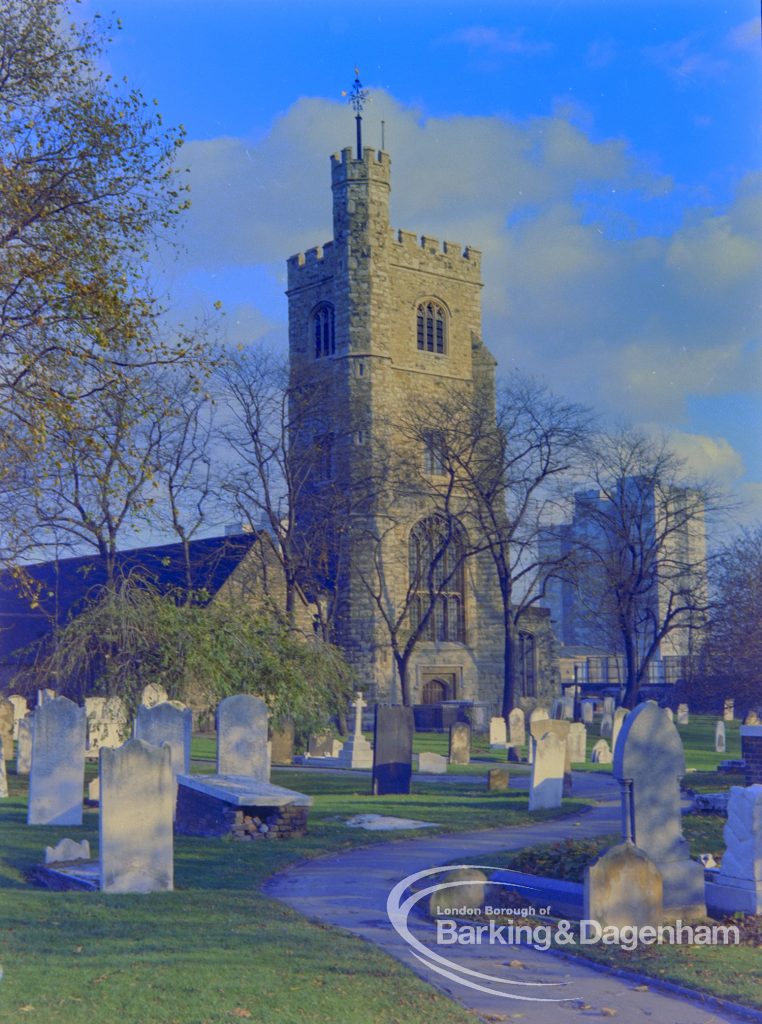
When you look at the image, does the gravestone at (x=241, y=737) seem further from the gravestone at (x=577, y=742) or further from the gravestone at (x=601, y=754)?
the gravestone at (x=601, y=754)

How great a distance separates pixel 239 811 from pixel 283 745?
400 inches

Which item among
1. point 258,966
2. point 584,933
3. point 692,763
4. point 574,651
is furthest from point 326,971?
point 574,651

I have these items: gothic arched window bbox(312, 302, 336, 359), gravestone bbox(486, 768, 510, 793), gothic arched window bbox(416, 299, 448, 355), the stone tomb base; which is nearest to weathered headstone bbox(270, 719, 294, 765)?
gravestone bbox(486, 768, 510, 793)

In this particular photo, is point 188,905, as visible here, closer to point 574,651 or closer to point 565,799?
point 565,799

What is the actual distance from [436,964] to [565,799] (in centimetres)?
1009

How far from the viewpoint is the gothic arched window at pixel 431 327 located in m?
45.2

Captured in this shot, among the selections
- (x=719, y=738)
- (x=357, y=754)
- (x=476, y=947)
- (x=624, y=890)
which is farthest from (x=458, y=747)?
(x=476, y=947)

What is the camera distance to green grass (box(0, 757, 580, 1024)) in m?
6.15

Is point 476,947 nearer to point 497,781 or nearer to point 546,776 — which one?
point 546,776

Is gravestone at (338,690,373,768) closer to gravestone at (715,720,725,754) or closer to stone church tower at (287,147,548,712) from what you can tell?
gravestone at (715,720,725,754)

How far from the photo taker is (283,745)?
22406mm

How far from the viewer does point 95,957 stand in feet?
23.2

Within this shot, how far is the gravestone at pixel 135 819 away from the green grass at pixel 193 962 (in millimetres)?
229

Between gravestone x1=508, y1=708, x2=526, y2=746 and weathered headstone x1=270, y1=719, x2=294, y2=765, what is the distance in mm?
8821
